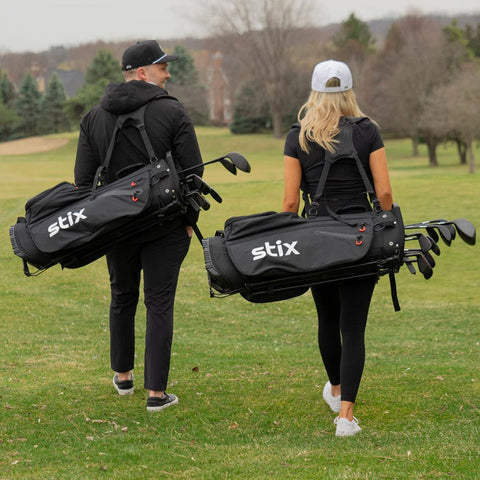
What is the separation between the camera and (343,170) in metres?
4.77

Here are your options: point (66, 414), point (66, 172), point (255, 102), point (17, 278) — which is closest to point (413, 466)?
point (66, 414)

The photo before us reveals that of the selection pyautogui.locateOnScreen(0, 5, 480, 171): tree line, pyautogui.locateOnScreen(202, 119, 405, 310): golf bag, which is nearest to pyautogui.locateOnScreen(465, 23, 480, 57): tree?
pyautogui.locateOnScreen(0, 5, 480, 171): tree line

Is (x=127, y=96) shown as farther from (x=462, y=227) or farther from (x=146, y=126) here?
(x=462, y=227)

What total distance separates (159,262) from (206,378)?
153cm

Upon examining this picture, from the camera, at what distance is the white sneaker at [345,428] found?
4.84 m

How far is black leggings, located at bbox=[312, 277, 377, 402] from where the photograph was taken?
4785 millimetres

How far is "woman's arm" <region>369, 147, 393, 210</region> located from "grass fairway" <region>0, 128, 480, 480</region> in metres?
1.41

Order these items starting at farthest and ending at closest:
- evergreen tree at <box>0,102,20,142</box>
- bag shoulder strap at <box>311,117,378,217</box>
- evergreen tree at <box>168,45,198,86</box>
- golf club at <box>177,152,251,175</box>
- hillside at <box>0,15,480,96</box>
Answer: hillside at <box>0,15,480,96</box>
evergreen tree at <box>168,45,198,86</box>
evergreen tree at <box>0,102,20,142</box>
golf club at <box>177,152,251,175</box>
bag shoulder strap at <box>311,117,378,217</box>

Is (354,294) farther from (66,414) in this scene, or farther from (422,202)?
(422,202)

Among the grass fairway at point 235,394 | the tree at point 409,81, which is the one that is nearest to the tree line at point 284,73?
the tree at point 409,81

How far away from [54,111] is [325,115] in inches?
3270

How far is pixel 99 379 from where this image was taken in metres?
6.50

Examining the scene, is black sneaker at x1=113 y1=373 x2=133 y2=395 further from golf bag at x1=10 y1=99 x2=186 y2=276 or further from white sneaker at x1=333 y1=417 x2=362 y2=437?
white sneaker at x1=333 y1=417 x2=362 y2=437

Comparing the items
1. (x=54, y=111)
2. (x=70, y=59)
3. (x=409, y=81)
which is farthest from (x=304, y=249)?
(x=70, y=59)
